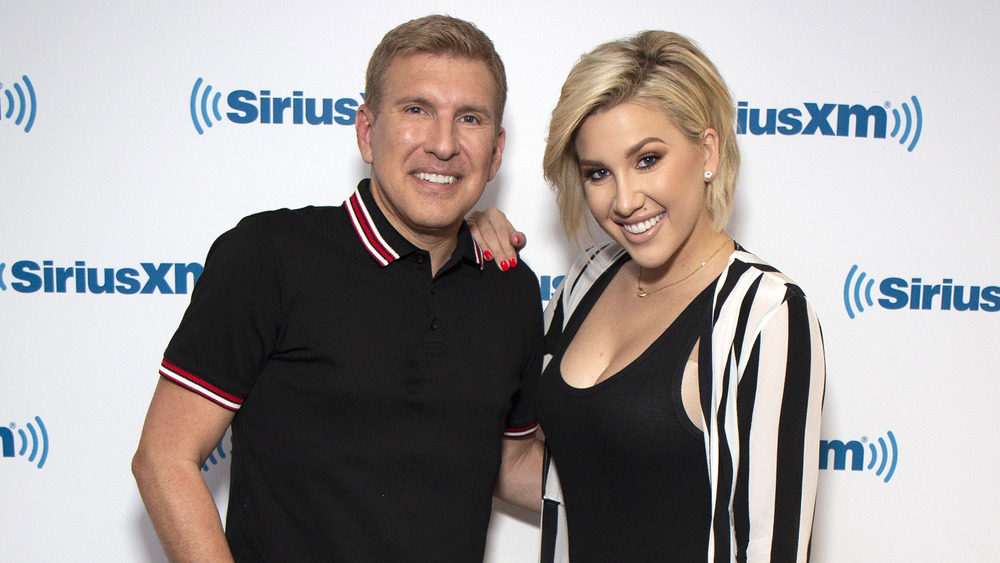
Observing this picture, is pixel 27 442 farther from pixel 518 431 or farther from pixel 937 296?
pixel 937 296

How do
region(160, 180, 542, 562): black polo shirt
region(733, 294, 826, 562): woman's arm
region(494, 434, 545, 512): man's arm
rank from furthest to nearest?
1. region(494, 434, 545, 512): man's arm
2. region(160, 180, 542, 562): black polo shirt
3. region(733, 294, 826, 562): woman's arm

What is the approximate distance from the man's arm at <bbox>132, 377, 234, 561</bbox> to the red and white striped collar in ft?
1.27

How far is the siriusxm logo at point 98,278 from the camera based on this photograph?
5.64ft

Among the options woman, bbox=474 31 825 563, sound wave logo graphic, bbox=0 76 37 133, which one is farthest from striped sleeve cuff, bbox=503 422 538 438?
sound wave logo graphic, bbox=0 76 37 133

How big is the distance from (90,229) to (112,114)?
286 millimetres

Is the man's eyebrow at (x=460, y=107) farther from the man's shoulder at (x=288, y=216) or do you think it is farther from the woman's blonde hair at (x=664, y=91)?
the man's shoulder at (x=288, y=216)

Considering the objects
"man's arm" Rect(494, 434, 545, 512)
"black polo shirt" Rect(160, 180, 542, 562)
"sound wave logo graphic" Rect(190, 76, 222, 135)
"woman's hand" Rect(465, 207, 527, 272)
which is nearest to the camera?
"black polo shirt" Rect(160, 180, 542, 562)

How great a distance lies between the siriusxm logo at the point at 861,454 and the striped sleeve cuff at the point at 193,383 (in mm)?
1503

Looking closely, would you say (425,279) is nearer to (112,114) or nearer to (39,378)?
(112,114)

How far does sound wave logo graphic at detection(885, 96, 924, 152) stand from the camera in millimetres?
1790

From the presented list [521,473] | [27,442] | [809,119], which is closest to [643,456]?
[521,473]

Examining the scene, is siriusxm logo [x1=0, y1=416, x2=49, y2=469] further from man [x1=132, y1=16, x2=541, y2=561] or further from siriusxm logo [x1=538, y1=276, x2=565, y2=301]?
siriusxm logo [x1=538, y1=276, x2=565, y2=301]

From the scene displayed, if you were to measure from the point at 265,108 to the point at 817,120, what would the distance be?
4.53 feet

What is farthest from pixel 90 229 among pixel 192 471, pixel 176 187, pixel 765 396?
pixel 765 396
